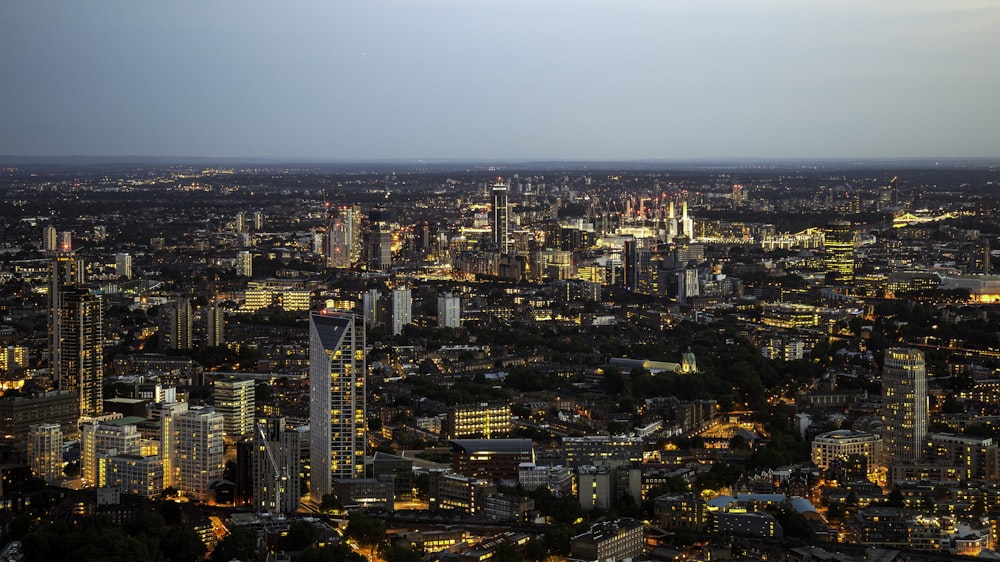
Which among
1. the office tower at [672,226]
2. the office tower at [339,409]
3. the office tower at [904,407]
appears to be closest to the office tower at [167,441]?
the office tower at [339,409]

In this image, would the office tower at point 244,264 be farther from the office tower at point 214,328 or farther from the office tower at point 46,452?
the office tower at point 46,452

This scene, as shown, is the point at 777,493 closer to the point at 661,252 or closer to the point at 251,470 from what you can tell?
the point at 251,470

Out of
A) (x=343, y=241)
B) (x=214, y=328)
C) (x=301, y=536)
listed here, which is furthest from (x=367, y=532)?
(x=343, y=241)

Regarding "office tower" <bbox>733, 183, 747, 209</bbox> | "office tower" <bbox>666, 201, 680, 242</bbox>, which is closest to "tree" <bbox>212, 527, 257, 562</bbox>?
"office tower" <bbox>666, 201, 680, 242</bbox>

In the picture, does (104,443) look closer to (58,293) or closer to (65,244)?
(58,293)

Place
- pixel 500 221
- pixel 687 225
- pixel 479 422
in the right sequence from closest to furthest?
pixel 479 422 < pixel 500 221 < pixel 687 225

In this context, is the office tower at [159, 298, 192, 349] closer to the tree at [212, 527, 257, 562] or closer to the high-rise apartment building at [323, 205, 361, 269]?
the tree at [212, 527, 257, 562]
